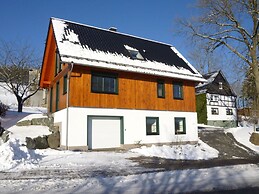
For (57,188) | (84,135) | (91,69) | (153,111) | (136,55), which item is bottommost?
(57,188)

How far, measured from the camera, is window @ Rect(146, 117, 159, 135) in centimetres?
1753

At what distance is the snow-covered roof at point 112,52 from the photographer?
15.5 meters

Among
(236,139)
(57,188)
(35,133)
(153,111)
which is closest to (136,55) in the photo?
(153,111)

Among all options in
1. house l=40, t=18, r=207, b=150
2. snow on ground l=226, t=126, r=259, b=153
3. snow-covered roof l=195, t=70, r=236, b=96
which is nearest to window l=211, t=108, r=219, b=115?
snow-covered roof l=195, t=70, r=236, b=96

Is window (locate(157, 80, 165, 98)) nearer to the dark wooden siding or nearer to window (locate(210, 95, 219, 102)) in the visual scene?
the dark wooden siding

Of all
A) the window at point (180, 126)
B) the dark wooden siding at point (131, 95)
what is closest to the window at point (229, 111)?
the dark wooden siding at point (131, 95)

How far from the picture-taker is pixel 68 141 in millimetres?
14117

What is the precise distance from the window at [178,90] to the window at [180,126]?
1760 millimetres

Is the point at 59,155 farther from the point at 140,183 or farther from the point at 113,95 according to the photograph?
the point at 140,183

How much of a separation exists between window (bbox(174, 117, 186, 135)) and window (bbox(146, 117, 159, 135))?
6.17 feet

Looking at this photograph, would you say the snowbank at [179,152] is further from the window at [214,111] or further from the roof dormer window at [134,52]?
the window at [214,111]

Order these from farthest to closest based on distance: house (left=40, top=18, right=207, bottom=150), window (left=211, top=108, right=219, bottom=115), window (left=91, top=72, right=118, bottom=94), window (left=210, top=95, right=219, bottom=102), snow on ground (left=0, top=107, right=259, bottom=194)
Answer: window (left=210, top=95, right=219, bottom=102)
window (left=211, top=108, right=219, bottom=115)
window (left=91, top=72, right=118, bottom=94)
house (left=40, top=18, right=207, bottom=150)
snow on ground (left=0, top=107, right=259, bottom=194)

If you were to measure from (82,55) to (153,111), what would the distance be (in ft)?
20.8

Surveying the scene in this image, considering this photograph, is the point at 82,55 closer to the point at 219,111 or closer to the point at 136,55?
the point at 136,55
